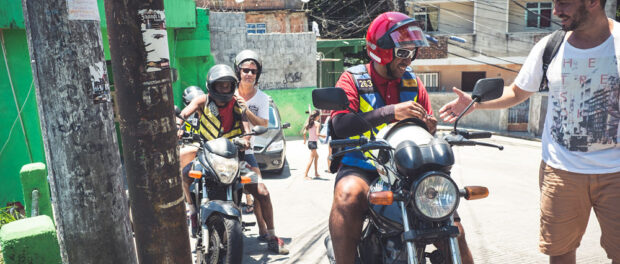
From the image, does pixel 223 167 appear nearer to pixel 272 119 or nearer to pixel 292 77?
pixel 272 119

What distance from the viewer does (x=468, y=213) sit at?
22.8 feet

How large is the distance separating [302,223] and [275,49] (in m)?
11.3

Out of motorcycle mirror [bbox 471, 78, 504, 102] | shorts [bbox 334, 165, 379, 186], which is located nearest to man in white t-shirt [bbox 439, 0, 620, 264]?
motorcycle mirror [bbox 471, 78, 504, 102]

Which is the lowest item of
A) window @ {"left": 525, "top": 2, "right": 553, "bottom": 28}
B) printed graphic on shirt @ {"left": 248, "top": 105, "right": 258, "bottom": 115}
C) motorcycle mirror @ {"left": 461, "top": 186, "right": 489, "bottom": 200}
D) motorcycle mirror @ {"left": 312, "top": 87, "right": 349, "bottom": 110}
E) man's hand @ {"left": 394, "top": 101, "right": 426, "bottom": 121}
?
motorcycle mirror @ {"left": 461, "top": 186, "right": 489, "bottom": 200}

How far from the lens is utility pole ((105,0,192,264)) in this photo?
2803 mm

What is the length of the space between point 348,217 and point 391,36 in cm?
112

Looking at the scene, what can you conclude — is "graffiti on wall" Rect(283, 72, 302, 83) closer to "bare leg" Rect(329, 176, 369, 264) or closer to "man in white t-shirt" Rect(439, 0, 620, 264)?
"man in white t-shirt" Rect(439, 0, 620, 264)

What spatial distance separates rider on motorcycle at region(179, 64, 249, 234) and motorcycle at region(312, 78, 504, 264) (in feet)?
7.83

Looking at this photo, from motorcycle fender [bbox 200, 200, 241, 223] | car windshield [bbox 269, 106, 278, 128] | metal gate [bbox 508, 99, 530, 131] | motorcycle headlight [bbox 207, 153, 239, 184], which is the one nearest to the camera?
motorcycle fender [bbox 200, 200, 241, 223]

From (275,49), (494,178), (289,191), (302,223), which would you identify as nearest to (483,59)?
(275,49)

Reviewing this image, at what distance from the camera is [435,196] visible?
93.5 inches

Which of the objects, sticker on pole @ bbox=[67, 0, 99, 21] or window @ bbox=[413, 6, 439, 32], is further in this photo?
window @ bbox=[413, 6, 439, 32]

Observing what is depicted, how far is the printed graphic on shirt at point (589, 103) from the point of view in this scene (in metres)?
3.04

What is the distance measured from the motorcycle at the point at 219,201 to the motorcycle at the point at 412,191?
1.43m
